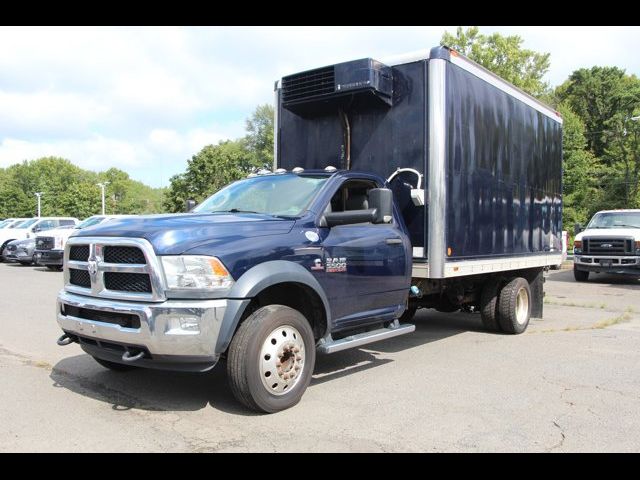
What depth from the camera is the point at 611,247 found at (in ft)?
53.0

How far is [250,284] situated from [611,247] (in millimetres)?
14662

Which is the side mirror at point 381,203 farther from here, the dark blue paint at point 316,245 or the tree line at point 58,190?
the tree line at point 58,190

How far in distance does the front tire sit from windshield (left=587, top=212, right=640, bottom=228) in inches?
593

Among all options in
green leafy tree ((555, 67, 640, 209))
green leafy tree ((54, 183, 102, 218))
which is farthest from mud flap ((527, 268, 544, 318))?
green leafy tree ((54, 183, 102, 218))

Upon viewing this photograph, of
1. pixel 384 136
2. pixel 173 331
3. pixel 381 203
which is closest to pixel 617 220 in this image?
pixel 384 136

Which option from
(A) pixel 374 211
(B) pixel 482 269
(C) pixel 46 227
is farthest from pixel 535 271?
(C) pixel 46 227

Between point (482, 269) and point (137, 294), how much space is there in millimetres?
4518

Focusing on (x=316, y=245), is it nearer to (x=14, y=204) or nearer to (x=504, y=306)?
(x=504, y=306)

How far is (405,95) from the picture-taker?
659 cm

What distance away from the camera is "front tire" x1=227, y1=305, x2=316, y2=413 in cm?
434

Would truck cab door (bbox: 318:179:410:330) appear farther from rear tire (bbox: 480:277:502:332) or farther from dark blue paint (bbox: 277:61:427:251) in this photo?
rear tire (bbox: 480:277:502:332)

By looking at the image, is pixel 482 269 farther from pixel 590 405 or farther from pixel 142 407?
pixel 142 407

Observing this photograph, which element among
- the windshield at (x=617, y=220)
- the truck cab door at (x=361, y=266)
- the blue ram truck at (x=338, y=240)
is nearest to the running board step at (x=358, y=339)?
the blue ram truck at (x=338, y=240)

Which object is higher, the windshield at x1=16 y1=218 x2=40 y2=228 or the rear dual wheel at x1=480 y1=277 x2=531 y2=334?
the windshield at x1=16 y1=218 x2=40 y2=228
